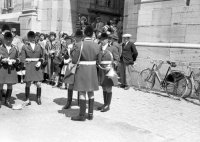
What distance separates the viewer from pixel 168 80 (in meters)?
8.61

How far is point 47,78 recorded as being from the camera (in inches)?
415

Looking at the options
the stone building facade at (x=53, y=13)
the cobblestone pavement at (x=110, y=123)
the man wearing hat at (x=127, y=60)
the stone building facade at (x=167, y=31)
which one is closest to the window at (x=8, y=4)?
the stone building facade at (x=53, y=13)

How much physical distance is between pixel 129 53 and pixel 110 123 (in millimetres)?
4365

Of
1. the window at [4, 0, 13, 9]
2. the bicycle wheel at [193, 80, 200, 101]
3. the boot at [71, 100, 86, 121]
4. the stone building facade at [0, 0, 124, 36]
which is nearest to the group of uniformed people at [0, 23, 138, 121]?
the boot at [71, 100, 86, 121]

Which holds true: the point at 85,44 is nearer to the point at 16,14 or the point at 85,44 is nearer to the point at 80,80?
the point at 80,80

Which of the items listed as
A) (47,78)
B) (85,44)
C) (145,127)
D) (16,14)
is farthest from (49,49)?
(16,14)

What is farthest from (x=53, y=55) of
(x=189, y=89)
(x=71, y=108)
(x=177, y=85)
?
(x=189, y=89)

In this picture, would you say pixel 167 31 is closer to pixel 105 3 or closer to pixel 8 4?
pixel 105 3

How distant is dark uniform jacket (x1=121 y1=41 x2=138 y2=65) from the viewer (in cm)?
953

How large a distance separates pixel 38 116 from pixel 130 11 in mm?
6541

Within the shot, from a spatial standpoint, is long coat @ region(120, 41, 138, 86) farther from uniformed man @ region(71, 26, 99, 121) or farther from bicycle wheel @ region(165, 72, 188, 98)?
uniformed man @ region(71, 26, 99, 121)

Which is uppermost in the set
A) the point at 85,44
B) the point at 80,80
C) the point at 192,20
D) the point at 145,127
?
the point at 192,20

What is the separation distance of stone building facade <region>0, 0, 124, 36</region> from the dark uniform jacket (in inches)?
220

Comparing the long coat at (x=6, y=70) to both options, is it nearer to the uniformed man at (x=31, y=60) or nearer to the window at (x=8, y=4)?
the uniformed man at (x=31, y=60)
